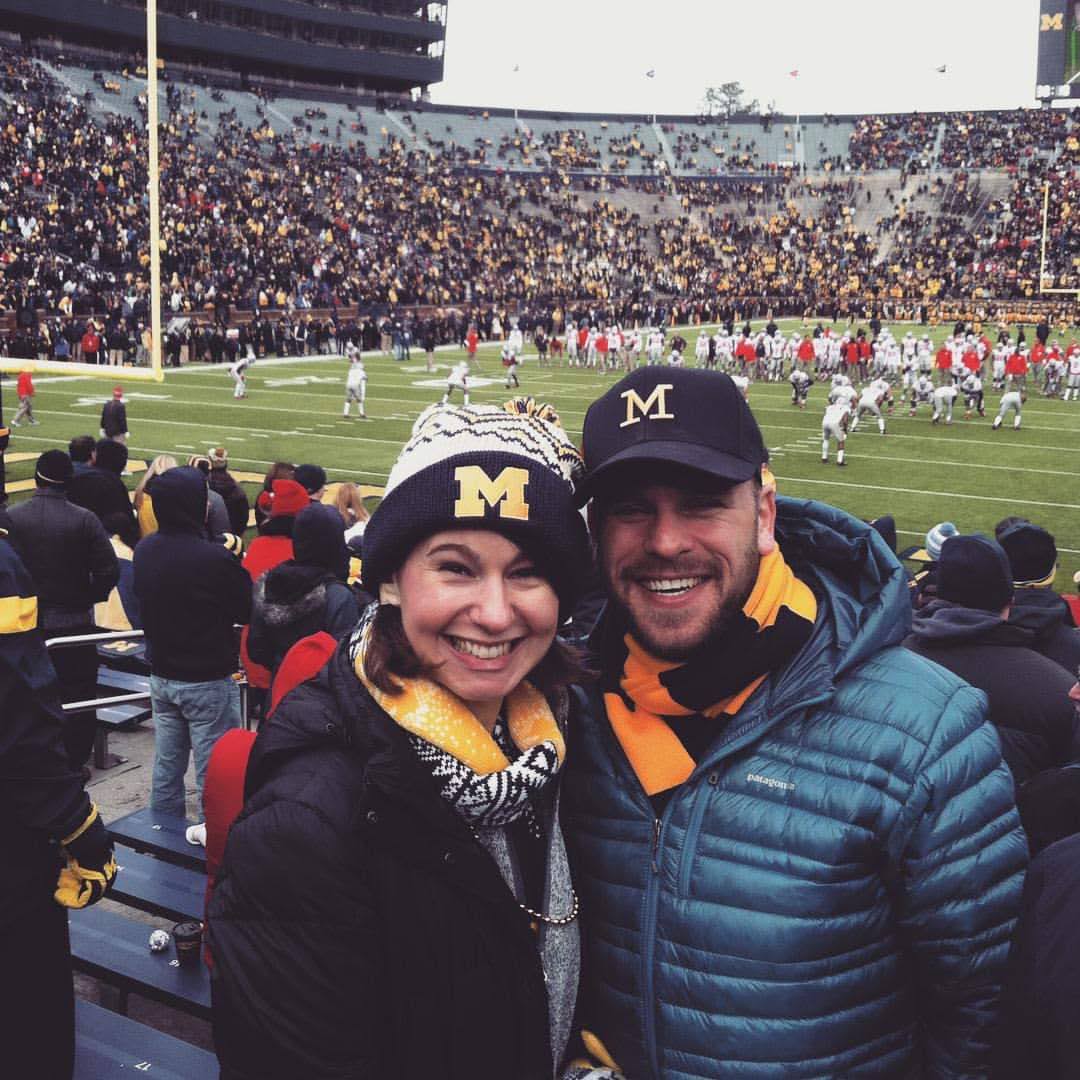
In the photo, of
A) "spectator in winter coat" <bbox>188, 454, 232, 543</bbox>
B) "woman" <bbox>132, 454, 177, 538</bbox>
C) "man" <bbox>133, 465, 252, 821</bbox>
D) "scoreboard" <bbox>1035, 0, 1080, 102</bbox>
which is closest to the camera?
"man" <bbox>133, 465, 252, 821</bbox>

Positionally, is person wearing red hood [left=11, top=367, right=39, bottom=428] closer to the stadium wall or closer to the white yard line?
the white yard line

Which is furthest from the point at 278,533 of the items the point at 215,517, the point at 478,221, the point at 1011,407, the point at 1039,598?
the point at 478,221

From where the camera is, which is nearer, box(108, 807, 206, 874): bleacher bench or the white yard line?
box(108, 807, 206, 874): bleacher bench

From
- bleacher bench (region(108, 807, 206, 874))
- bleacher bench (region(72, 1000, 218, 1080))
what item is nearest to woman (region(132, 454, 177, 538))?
bleacher bench (region(108, 807, 206, 874))

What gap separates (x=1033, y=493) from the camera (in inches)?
661

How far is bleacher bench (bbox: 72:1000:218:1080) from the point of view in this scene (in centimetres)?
336

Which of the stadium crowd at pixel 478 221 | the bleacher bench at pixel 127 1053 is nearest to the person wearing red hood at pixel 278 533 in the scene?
the bleacher bench at pixel 127 1053

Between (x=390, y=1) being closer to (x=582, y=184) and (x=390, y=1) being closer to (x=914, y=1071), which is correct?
(x=582, y=184)

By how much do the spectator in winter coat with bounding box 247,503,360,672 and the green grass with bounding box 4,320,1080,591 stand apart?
390 inches

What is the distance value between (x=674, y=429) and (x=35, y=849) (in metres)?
2.33

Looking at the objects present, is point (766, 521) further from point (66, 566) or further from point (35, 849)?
point (66, 566)

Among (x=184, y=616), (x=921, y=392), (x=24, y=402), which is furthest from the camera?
(x=921, y=392)

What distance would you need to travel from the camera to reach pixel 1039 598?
4809 mm

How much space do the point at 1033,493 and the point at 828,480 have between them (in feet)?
9.71
